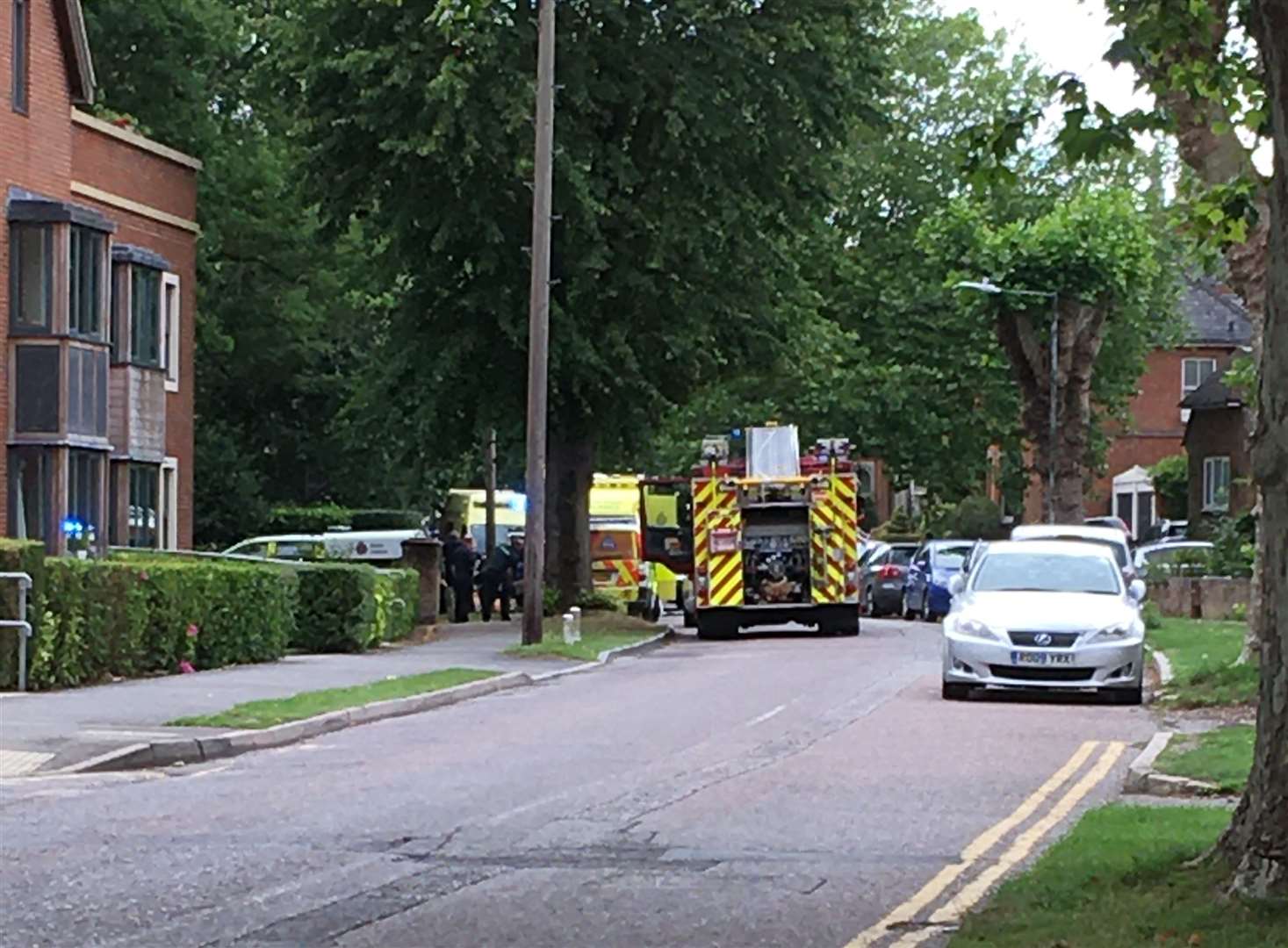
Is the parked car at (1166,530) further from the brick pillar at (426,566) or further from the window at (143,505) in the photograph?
the window at (143,505)

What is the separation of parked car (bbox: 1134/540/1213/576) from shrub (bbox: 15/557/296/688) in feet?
63.7

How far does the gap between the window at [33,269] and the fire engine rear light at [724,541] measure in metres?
11.2

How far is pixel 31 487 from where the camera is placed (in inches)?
1346

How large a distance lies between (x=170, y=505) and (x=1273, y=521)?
34239mm

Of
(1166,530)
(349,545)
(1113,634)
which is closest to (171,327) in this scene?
(349,545)

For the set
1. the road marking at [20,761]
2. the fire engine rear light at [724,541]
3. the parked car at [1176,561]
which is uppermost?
the fire engine rear light at [724,541]

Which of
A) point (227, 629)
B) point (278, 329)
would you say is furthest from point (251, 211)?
point (227, 629)

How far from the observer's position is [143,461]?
128 feet

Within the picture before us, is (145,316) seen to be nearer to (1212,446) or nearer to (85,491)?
(85,491)

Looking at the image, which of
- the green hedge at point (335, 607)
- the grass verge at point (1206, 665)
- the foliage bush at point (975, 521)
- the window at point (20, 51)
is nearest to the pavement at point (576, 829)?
the grass verge at point (1206, 665)

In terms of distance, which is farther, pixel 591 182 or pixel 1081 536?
pixel 591 182

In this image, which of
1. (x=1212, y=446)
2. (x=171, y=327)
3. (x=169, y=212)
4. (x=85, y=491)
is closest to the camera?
(x=85, y=491)

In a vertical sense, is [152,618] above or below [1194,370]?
below

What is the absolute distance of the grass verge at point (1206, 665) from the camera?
74.0ft
